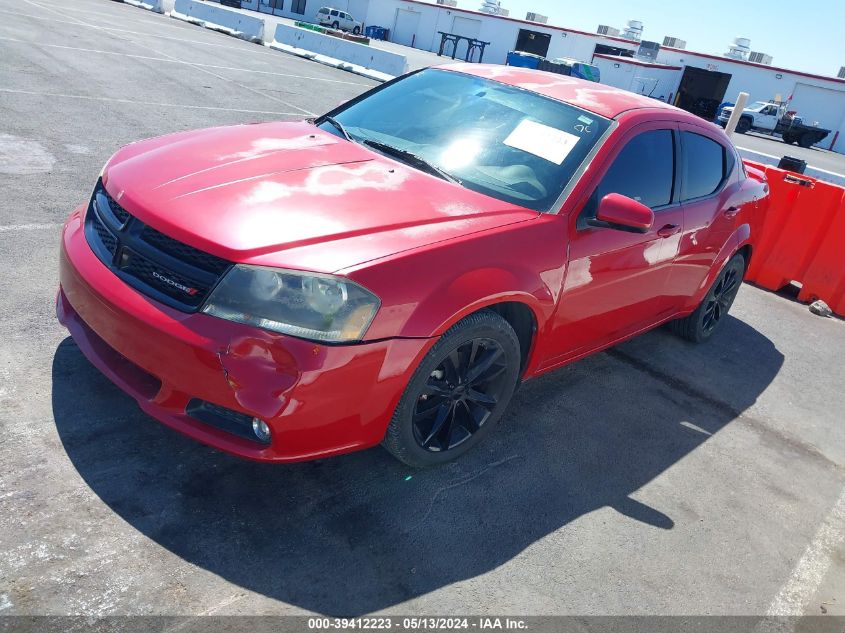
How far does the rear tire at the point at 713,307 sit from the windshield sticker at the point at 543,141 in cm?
232

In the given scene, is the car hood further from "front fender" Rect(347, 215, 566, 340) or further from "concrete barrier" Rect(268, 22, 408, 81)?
"concrete barrier" Rect(268, 22, 408, 81)

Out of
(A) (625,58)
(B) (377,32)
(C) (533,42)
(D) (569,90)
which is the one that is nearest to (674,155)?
(D) (569,90)

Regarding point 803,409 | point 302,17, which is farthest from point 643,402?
point 302,17

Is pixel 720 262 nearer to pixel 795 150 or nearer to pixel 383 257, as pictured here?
pixel 383 257

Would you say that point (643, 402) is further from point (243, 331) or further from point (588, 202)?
point (243, 331)

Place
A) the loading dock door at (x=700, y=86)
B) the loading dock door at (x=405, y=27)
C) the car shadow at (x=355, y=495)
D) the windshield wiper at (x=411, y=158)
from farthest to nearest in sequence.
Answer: the loading dock door at (x=405, y=27), the loading dock door at (x=700, y=86), the windshield wiper at (x=411, y=158), the car shadow at (x=355, y=495)

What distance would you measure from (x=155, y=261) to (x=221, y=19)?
2416cm

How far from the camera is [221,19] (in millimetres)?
24047

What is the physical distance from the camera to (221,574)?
2.54 m

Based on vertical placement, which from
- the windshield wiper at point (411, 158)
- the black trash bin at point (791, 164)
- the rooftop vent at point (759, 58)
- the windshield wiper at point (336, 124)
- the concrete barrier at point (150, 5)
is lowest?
the concrete barrier at point (150, 5)

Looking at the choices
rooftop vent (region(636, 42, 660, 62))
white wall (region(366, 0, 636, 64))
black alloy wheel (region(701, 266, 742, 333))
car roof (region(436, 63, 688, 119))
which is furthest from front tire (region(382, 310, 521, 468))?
white wall (region(366, 0, 636, 64))

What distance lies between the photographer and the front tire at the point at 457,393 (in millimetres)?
3010

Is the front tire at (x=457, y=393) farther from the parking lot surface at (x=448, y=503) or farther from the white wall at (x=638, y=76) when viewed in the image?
the white wall at (x=638, y=76)

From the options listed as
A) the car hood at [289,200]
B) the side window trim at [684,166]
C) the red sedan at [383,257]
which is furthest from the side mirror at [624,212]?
the side window trim at [684,166]
